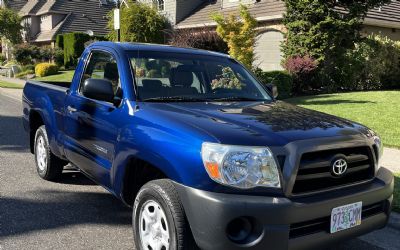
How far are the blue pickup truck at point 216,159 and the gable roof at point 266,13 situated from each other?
54.6 feet

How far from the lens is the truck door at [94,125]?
4223mm

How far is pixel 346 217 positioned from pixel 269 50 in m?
19.5

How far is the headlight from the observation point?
304 cm

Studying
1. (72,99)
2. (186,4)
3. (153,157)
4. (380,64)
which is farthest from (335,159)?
(186,4)

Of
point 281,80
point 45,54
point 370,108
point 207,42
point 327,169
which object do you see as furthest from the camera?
point 45,54

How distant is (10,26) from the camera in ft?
136

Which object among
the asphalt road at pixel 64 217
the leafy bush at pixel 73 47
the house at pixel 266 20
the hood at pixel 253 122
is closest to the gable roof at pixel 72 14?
the leafy bush at pixel 73 47

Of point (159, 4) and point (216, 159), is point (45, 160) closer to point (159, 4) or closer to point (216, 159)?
point (216, 159)

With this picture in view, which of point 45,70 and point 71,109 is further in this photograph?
point 45,70

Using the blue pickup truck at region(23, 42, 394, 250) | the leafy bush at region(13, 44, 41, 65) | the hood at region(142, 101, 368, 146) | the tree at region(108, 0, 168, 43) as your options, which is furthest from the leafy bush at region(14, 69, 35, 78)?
the hood at region(142, 101, 368, 146)

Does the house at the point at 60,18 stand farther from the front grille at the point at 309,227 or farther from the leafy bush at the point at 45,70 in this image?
the front grille at the point at 309,227

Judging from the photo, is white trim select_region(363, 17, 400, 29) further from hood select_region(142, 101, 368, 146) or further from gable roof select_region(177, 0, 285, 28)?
hood select_region(142, 101, 368, 146)

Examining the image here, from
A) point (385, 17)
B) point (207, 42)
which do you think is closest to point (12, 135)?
Answer: point (207, 42)

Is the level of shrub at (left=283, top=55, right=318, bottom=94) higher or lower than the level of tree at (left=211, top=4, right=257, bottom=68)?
lower
